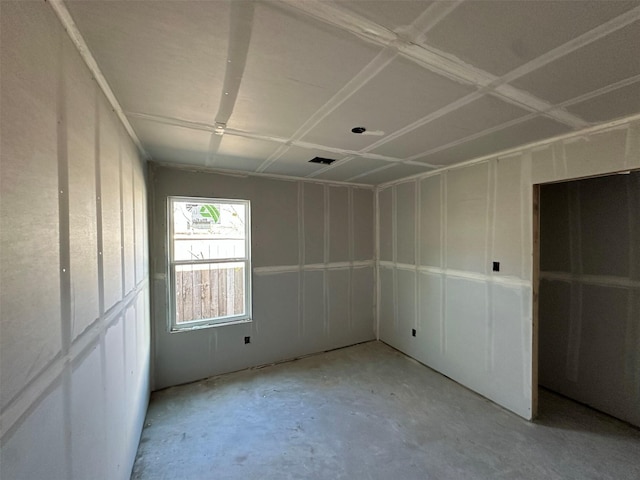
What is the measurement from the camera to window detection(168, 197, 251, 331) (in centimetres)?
318

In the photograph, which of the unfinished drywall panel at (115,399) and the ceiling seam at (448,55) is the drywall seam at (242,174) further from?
the ceiling seam at (448,55)

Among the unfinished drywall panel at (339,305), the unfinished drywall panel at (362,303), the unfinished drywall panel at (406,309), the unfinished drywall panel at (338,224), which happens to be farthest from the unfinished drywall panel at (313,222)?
the unfinished drywall panel at (406,309)

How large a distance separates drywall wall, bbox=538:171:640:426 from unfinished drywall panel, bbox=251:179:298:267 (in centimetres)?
306

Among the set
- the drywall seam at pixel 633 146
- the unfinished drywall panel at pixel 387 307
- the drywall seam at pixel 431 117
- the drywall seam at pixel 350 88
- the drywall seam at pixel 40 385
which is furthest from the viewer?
the unfinished drywall panel at pixel 387 307

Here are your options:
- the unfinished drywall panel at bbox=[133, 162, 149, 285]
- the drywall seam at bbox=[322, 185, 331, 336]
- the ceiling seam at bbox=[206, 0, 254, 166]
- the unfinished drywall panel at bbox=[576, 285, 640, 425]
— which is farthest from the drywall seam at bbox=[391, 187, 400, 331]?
the unfinished drywall panel at bbox=[133, 162, 149, 285]

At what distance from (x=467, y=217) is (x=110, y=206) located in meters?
3.27

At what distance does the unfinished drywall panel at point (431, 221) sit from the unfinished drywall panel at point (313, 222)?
1408mm

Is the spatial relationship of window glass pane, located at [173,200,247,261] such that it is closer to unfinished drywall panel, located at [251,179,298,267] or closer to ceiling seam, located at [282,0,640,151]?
unfinished drywall panel, located at [251,179,298,267]

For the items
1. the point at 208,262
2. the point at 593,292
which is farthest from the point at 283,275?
the point at 593,292

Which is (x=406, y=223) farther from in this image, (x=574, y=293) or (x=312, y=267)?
(x=574, y=293)

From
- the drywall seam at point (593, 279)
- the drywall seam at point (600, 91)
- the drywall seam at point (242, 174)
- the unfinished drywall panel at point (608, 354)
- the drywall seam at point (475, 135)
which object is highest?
the drywall seam at point (242, 174)

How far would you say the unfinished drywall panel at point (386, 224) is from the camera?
4.14 meters

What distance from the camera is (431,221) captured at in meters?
3.48

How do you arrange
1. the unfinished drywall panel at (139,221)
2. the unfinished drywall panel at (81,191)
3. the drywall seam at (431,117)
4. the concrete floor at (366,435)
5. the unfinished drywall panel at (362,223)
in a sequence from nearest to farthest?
1. the unfinished drywall panel at (81,191)
2. the drywall seam at (431,117)
3. the concrete floor at (366,435)
4. the unfinished drywall panel at (139,221)
5. the unfinished drywall panel at (362,223)
